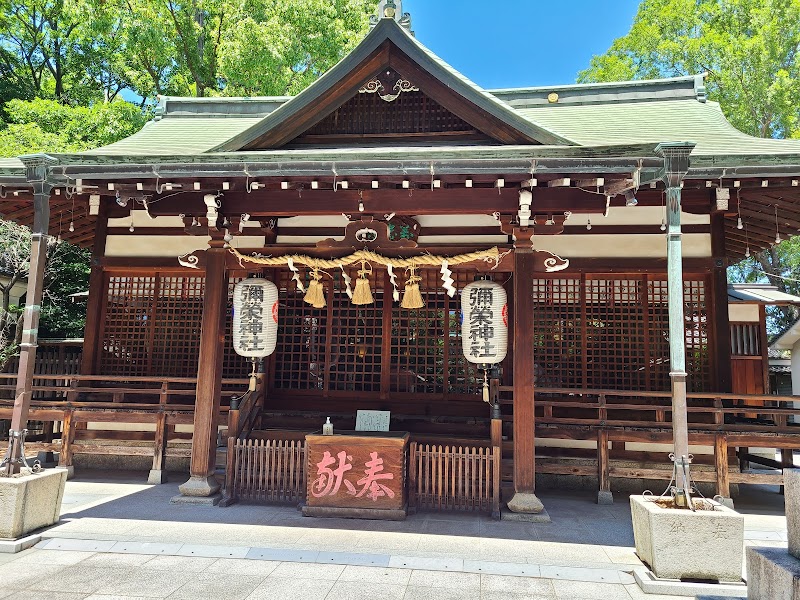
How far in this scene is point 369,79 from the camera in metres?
8.34

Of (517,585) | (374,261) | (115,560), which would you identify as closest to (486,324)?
(374,261)

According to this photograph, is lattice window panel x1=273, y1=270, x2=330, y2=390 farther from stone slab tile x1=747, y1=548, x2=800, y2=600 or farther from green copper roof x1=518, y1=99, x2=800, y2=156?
stone slab tile x1=747, y1=548, x2=800, y2=600

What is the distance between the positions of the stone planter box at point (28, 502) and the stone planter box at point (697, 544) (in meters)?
6.76

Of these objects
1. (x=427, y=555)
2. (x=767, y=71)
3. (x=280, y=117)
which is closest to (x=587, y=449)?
(x=427, y=555)

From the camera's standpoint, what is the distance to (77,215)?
1042 cm

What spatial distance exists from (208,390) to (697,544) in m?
6.51

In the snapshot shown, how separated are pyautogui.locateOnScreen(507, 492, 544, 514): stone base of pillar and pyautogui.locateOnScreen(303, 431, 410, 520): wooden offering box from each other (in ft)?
4.96

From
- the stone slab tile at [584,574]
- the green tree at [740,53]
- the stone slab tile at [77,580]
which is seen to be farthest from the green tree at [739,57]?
the stone slab tile at [77,580]

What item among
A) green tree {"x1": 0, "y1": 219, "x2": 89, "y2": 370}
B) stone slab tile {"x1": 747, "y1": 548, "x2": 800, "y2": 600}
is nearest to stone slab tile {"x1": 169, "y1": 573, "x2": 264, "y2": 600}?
stone slab tile {"x1": 747, "y1": 548, "x2": 800, "y2": 600}

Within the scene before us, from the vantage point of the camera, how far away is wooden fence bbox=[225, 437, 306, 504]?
7.74 metres

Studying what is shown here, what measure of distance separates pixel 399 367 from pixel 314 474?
2932mm

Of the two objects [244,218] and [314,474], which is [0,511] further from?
[244,218]

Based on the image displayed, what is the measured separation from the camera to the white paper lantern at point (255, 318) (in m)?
8.02

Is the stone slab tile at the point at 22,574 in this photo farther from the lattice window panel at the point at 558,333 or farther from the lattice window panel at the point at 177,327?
the lattice window panel at the point at 558,333
